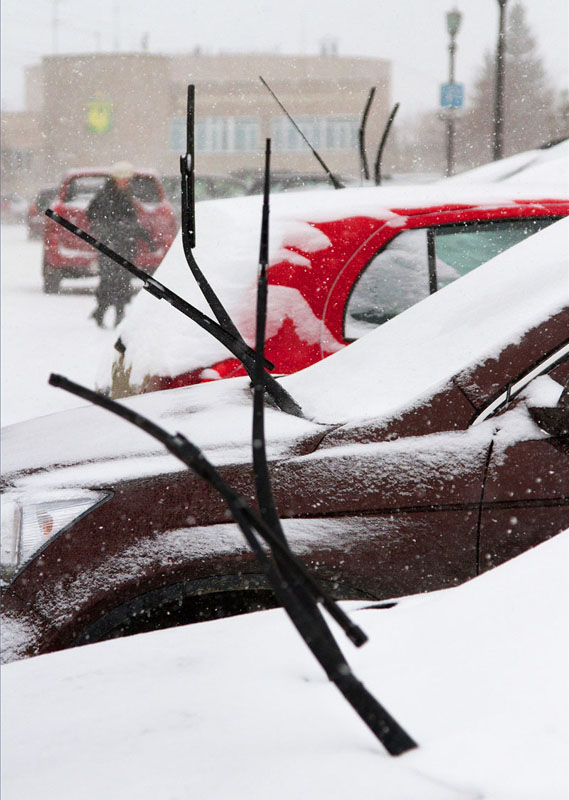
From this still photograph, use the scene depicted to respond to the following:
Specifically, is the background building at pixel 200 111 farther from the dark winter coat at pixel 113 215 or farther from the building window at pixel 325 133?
the dark winter coat at pixel 113 215

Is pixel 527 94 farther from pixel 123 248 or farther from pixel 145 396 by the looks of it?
pixel 145 396

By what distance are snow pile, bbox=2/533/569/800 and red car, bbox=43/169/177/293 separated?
477 inches

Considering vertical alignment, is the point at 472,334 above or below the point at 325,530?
above

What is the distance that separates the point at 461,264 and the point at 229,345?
2.08m

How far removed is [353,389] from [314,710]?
53.7 inches

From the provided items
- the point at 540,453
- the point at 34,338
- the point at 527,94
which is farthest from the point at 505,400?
the point at 527,94

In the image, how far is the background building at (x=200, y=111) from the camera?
205ft

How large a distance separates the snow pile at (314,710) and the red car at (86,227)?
12.1 metres

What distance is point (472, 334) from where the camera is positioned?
254 centimetres

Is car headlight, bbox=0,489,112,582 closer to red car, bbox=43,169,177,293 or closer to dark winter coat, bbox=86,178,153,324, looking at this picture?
dark winter coat, bbox=86,178,153,324

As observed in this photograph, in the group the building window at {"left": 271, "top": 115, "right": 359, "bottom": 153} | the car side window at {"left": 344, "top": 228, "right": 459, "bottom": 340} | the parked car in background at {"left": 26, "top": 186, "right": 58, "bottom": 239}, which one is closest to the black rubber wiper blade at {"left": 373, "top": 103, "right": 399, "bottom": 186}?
the car side window at {"left": 344, "top": 228, "right": 459, "bottom": 340}

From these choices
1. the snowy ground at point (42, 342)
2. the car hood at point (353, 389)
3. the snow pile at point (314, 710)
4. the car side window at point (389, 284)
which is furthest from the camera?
the snowy ground at point (42, 342)

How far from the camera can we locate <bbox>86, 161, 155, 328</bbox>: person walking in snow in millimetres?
10992

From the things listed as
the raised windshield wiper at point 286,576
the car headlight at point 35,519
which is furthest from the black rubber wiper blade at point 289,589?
the car headlight at point 35,519
